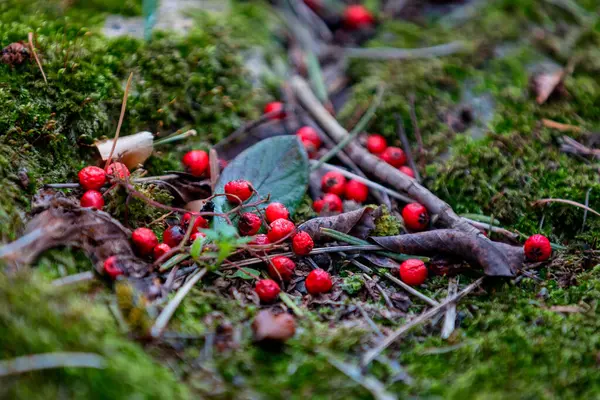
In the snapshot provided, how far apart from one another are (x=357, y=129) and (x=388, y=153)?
1.08ft

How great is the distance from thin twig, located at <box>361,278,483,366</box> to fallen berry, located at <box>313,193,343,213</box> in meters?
0.99

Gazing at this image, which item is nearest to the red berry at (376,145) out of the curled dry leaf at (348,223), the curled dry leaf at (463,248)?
the curled dry leaf at (348,223)

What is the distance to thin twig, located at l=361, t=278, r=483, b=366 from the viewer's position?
2.56 meters

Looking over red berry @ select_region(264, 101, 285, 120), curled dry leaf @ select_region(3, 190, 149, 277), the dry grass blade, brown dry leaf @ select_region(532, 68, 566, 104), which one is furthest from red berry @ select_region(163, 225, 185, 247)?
brown dry leaf @ select_region(532, 68, 566, 104)

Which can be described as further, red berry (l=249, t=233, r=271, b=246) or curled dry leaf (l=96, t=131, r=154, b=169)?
curled dry leaf (l=96, t=131, r=154, b=169)

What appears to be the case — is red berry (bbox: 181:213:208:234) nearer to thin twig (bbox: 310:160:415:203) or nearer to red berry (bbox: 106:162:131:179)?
red berry (bbox: 106:162:131:179)

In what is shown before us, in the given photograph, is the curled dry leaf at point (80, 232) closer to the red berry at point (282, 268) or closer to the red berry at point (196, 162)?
the red berry at point (282, 268)

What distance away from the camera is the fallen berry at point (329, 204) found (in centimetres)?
358

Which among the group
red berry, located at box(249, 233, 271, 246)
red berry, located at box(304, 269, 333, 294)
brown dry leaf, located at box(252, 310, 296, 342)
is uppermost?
red berry, located at box(249, 233, 271, 246)

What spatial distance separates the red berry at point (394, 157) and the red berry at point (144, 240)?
185cm

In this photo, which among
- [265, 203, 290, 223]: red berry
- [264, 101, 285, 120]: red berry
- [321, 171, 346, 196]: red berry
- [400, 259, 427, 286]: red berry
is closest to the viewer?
[400, 259, 427, 286]: red berry

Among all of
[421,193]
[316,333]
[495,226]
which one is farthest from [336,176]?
[316,333]

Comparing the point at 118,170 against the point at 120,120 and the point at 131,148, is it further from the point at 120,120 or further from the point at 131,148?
the point at 120,120

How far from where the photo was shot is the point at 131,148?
3.49 metres
